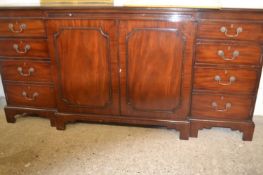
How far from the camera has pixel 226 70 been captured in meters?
1.61

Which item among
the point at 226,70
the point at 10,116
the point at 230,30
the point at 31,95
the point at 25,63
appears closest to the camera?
the point at 230,30

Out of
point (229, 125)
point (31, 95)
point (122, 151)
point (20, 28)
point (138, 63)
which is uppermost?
point (20, 28)

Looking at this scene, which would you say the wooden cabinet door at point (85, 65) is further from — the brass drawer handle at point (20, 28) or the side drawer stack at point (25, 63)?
the brass drawer handle at point (20, 28)

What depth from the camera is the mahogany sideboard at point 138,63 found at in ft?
5.00

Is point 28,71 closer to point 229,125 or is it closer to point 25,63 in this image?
point 25,63

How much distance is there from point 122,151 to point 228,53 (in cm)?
94

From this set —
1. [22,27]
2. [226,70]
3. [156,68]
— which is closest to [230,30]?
[226,70]

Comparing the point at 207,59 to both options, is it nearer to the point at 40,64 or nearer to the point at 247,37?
the point at 247,37

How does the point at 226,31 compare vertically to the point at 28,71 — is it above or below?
above

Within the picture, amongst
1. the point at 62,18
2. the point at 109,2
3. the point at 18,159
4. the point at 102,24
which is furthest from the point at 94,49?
the point at 18,159

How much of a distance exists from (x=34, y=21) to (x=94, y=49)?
1.49 feet

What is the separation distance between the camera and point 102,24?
158 centimetres

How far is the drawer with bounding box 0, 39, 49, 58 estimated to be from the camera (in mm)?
1743

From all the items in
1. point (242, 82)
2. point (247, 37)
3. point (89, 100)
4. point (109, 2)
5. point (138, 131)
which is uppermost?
point (109, 2)
